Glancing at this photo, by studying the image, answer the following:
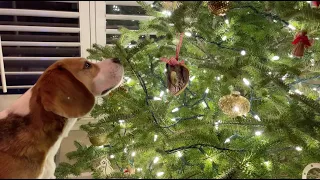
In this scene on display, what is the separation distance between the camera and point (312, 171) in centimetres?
120

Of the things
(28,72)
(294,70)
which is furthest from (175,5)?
(28,72)

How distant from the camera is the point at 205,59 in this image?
169cm

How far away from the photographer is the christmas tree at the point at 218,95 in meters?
1.43

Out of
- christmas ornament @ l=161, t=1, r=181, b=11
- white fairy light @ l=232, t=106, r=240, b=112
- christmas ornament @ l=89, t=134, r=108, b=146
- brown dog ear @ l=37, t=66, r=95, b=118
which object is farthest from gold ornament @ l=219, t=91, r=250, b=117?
christmas ornament @ l=89, t=134, r=108, b=146

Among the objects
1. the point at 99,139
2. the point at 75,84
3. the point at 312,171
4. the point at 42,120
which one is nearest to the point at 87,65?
the point at 75,84

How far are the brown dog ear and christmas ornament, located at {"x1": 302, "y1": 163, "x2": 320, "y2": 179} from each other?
0.85 metres

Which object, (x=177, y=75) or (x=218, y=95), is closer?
(x=177, y=75)

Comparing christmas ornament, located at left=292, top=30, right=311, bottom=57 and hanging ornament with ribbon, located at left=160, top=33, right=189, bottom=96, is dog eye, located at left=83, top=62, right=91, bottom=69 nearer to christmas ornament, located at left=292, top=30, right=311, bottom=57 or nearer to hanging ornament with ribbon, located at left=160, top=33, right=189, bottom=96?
hanging ornament with ribbon, located at left=160, top=33, right=189, bottom=96

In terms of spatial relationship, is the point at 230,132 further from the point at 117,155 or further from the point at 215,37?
the point at 117,155

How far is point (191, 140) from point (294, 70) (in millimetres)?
530

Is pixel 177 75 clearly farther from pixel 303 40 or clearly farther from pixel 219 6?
pixel 303 40

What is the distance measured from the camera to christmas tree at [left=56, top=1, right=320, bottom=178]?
1427mm

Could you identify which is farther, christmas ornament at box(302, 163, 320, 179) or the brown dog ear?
the brown dog ear

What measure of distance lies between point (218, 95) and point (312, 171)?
62cm
